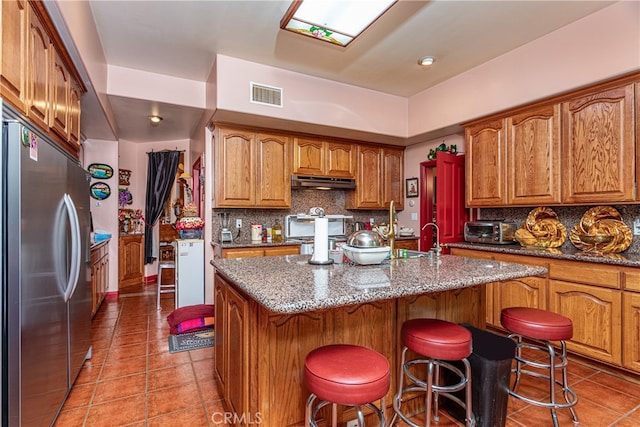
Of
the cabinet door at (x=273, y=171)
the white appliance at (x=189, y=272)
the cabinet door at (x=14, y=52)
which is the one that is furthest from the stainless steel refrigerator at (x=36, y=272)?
the cabinet door at (x=273, y=171)

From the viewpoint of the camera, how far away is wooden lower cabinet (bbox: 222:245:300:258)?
11.7 feet

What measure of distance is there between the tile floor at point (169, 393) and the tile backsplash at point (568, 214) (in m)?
1.14

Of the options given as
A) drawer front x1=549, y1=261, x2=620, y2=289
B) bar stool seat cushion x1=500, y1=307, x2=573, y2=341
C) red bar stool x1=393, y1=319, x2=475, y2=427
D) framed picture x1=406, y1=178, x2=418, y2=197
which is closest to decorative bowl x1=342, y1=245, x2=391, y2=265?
red bar stool x1=393, y1=319, x2=475, y2=427

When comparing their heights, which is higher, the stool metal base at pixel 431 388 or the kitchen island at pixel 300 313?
the kitchen island at pixel 300 313

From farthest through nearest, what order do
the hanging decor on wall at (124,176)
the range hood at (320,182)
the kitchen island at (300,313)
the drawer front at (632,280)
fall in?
the hanging decor on wall at (124,176), the range hood at (320,182), the drawer front at (632,280), the kitchen island at (300,313)

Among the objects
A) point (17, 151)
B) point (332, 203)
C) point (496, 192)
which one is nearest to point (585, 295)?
point (496, 192)

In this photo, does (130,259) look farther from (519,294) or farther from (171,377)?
(519,294)

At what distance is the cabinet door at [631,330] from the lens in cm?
227

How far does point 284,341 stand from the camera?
5.00 feet

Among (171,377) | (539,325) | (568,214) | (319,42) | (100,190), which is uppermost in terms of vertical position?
(319,42)

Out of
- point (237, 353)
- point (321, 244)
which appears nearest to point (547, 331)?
point (321, 244)

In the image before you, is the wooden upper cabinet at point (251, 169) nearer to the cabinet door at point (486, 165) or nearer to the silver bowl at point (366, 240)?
the cabinet door at point (486, 165)

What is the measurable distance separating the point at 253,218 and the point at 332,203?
121 cm

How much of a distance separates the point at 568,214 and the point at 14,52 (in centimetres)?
425
